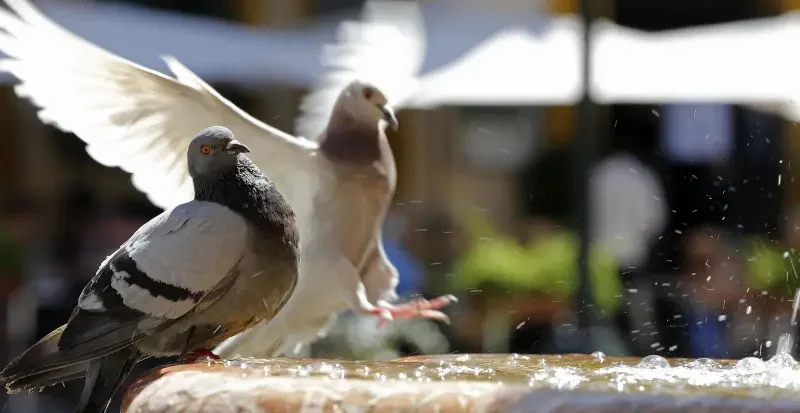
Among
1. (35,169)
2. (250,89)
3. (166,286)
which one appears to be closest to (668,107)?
(250,89)

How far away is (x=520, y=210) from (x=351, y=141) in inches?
149

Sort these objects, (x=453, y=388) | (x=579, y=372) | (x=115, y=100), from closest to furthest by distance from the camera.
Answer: (x=453, y=388) → (x=579, y=372) → (x=115, y=100)

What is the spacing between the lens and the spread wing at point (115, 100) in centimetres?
346

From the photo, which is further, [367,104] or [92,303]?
[367,104]

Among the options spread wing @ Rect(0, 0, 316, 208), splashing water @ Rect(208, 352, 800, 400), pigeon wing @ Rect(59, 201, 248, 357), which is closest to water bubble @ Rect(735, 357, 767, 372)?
splashing water @ Rect(208, 352, 800, 400)

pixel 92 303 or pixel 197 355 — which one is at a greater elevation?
pixel 92 303

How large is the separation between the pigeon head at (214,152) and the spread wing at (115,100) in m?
0.90

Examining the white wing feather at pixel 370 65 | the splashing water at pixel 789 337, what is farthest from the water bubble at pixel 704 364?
the splashing water at pixel 789 337

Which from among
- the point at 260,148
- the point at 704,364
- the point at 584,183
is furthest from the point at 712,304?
the point at 704,364

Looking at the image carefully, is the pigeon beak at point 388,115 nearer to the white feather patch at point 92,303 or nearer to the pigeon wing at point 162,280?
the pigeon wing at point 162,280

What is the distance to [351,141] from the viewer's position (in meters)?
3.78

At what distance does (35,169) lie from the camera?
7.92m

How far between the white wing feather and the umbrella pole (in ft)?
4.73

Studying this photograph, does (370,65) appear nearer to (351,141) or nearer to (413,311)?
(351,141)
